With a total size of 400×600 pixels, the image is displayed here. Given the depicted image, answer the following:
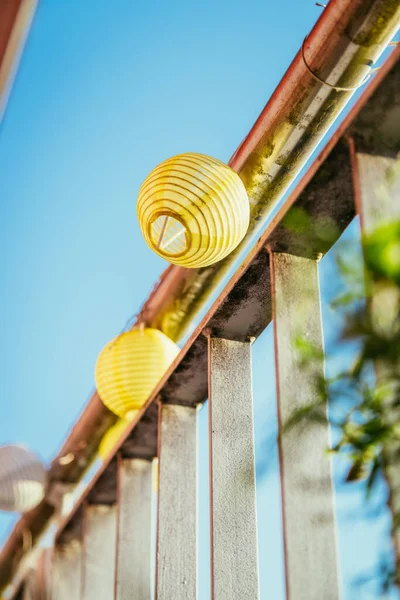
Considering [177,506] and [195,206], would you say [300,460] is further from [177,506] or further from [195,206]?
[177,506]

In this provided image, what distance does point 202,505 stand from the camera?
130 inches

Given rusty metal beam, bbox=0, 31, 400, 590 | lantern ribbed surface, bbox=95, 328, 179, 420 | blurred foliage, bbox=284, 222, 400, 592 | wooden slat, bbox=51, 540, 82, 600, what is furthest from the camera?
wooden slat, bbox=51, 540, 82, 600

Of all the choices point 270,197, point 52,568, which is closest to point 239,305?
point 270,197

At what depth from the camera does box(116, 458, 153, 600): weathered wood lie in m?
3.65

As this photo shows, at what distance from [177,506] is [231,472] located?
55 centimetres

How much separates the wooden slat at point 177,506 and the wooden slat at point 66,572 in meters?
1.96

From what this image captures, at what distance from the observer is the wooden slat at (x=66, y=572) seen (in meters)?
4.95

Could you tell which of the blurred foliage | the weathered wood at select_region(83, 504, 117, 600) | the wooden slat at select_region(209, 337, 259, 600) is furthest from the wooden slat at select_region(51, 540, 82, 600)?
the blurred foliage

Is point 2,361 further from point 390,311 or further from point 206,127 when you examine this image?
point 390,311

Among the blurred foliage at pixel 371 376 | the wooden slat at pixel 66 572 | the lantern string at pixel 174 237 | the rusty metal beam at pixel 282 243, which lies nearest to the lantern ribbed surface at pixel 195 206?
the lantern string at pixel 174 237

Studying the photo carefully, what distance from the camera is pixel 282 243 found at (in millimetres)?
2479

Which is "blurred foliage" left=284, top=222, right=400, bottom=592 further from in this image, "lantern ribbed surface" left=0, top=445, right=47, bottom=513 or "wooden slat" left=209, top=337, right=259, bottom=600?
"lantern ribbed surface" left=0, top=445, right=47, bottom=513

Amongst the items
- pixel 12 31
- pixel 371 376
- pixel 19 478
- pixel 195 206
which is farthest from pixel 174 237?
pixel 19 478

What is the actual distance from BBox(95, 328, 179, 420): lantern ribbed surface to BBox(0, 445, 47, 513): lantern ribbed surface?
55.6 inches
